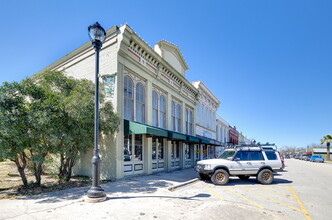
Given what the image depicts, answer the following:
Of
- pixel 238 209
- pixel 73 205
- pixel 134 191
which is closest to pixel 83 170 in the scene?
pixel 134 191

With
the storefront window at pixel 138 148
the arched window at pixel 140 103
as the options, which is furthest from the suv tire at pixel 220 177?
A: the arched window at pixel 140 103

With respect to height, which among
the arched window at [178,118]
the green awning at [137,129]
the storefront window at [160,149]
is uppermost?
the arched window at [178,118]

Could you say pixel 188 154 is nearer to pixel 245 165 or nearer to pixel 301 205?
pixel 245 165

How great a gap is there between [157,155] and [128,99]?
4.94 meters

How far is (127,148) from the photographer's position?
12.3 meters

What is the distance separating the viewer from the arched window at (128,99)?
12.6 m

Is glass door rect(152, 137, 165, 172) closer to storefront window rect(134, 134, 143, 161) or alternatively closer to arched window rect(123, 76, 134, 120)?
storefront window rect(134, 134, 143, 161)

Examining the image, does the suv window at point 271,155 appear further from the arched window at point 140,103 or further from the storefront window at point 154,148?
the arched window at point 140,103

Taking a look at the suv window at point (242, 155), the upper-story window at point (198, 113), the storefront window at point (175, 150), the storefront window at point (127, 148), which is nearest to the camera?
the suv window at point (242, 155)

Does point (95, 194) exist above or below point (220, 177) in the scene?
above

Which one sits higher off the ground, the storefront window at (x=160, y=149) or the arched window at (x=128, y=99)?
the arched window at (x=128, y=99)

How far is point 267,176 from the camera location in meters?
11.2

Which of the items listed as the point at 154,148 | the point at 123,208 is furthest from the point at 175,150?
the point at 123,208

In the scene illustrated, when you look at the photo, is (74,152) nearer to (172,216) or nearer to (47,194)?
(47,194)
